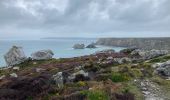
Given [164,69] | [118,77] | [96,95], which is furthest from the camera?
[164,69]

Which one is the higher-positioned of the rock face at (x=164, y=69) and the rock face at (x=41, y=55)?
the rock face at (x=164, y=69)

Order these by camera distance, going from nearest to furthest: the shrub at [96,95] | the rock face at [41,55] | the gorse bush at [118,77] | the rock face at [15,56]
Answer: the shrub at [96,95]
the gorse bush at [118,77]
the rock face at [15,56]
the rock face at [41,55]

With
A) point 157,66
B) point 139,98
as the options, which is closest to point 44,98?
point 139,98

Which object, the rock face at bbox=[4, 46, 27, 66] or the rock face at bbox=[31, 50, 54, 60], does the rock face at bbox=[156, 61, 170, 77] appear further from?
the rock face at bbox=[31, 50, 54, 60]

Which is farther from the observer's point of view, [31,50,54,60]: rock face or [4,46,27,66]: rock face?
[31,50,54,60]: rock face

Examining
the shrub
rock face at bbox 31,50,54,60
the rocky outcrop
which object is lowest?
rock face at bbox 31,50,54,60

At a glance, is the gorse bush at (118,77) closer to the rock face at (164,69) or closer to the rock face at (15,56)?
the rock face at (164,69)

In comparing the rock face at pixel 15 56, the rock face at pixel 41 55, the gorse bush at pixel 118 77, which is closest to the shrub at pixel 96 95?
the gorse bush at pixel 118 77

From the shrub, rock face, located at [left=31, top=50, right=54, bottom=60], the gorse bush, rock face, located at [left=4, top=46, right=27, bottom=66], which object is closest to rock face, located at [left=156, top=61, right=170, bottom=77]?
the gorse bush

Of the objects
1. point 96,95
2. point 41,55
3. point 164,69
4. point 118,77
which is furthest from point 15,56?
point 96,95

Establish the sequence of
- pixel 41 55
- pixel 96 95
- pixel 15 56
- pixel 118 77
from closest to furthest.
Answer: pixel 96 95, pixel 118 77, pixel 15 56, pixel 41 55

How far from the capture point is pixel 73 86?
17.4 meters

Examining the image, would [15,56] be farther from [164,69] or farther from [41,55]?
[164,69]

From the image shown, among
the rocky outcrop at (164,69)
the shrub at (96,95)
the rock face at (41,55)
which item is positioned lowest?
the rock face at (41,55)
